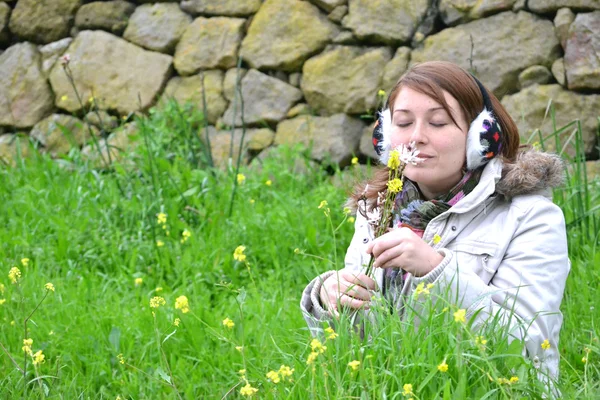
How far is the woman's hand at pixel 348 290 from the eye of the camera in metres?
2.01

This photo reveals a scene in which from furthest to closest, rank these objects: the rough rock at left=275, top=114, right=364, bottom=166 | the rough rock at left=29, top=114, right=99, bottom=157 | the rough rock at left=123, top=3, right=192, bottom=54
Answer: the rough rock at left=29, top=114, right=99, bottom=157 → the rough rock at left=123, top=3, right=192, bottom=54 → the rough rock at left=275, top=114, right=364, bottom=166

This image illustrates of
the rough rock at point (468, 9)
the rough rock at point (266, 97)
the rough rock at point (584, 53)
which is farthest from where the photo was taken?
the rough rock at point (266, 97)

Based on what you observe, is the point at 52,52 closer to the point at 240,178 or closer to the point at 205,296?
the point at 240,178

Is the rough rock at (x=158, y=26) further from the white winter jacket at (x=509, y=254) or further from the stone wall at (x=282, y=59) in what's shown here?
the white winter jacket at (x=509, y=254)

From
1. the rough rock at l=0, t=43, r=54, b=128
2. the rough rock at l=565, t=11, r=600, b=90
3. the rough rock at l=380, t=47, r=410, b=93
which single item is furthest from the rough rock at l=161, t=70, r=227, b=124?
the rough rock at l=565, t=11, r=600, b=90

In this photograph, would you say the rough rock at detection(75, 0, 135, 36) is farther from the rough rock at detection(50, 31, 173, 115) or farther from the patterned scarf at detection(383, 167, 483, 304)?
the patterned scarf at detection(383, 167, 483, 304)

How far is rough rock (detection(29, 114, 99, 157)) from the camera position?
539cm

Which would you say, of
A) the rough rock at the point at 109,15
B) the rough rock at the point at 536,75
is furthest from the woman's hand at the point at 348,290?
the rough rock at the point at 109,15

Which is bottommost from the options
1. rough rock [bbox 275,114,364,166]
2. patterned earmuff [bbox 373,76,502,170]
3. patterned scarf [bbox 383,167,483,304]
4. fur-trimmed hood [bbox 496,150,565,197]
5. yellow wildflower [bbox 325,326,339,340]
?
rough rock [bbox 275,114,364,166]

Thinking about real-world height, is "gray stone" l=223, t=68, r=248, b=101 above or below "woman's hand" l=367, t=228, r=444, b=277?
below

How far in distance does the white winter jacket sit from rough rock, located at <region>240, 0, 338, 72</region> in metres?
2.86

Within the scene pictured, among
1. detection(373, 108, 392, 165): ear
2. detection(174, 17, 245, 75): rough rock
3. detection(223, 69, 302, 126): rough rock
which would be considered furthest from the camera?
detection(174, 17, 245, 75): rough rock

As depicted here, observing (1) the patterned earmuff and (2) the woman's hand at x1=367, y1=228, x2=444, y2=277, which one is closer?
(2) the woman's hand at x1=367, y1=228, x2=444, y2=277

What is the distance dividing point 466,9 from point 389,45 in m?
0.49
